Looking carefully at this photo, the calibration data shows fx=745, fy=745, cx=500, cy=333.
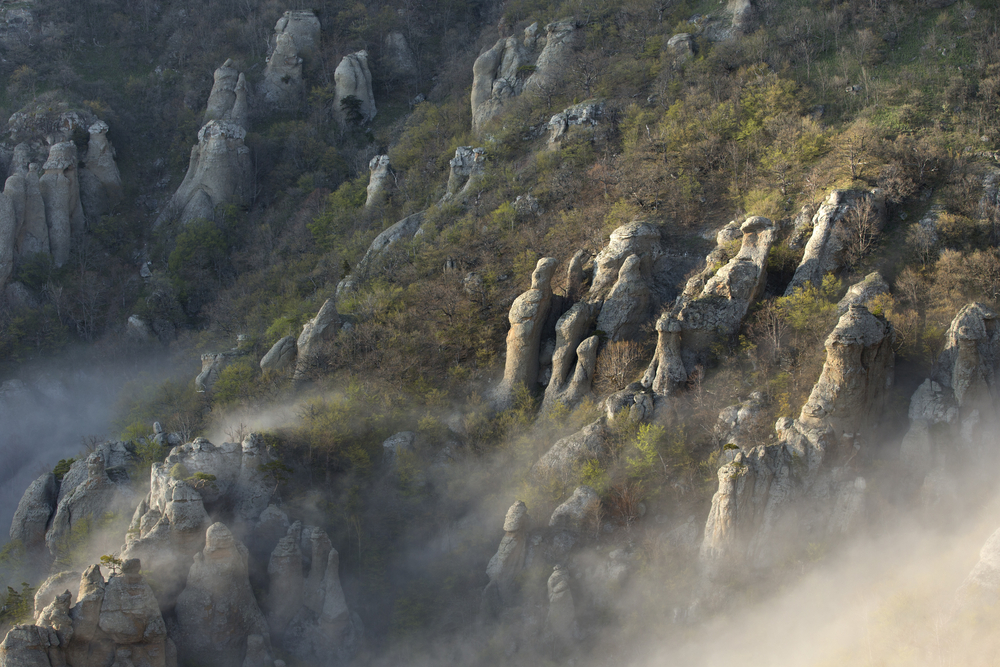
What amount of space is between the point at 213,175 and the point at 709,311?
48.8m

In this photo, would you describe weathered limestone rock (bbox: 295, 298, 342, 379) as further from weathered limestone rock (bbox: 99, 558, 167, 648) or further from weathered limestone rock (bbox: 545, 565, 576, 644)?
weathered limestone rock (bbox: 545, 565, 576, 644)

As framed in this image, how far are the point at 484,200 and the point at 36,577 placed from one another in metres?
31.4

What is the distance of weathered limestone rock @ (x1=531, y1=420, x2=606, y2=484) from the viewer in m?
30.7

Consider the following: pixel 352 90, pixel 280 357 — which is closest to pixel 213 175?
pixel 352 90

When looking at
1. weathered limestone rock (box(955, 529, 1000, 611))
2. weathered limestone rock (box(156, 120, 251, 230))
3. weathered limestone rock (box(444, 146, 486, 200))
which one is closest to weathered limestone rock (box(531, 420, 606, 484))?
weathered limestone rock (box(955, 529, 1000, 611))

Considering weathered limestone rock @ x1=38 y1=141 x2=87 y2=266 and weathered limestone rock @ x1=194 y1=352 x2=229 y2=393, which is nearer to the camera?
weathered limestone rock @ x1=194 y1=352 x2=229 y2=393

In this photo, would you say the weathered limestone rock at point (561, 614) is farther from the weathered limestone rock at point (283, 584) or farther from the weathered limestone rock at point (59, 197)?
the weathered limestone rock at point (59, 197)

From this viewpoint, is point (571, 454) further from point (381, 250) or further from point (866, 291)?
point (381, 250)


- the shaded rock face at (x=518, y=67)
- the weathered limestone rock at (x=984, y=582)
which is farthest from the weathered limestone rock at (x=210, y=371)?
the weathered limestone rock at (x=984, y=582)

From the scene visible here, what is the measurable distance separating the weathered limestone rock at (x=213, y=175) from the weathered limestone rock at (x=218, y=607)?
43592mm

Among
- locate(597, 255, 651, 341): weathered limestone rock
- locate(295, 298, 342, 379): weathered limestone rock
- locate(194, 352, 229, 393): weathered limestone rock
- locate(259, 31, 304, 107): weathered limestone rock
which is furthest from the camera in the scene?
locate(259, 31, 304, 107): weathered limestone rock

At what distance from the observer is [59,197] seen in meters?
61.6

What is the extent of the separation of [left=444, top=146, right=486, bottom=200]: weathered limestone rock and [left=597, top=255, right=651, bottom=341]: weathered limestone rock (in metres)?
19.1

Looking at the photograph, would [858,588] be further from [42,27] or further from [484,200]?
[42,27]
